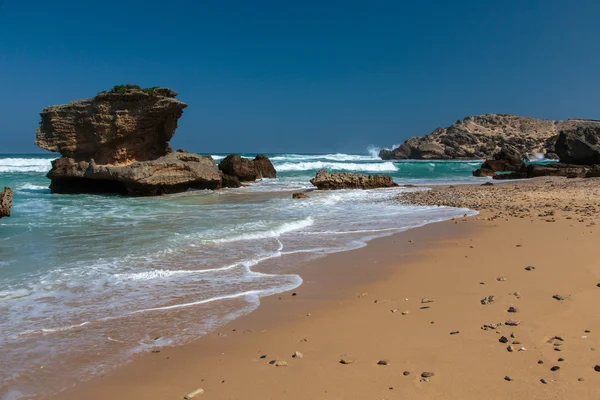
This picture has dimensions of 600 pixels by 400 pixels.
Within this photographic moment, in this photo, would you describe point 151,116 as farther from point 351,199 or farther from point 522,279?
point 522,279

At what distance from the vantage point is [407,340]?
3.48 meters

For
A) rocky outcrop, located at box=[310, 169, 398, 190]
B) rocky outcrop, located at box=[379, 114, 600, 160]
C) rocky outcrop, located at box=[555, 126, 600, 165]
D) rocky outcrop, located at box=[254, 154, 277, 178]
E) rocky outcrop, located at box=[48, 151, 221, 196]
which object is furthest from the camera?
rocky outcrop, located at box=[379, 114, 600, 160]

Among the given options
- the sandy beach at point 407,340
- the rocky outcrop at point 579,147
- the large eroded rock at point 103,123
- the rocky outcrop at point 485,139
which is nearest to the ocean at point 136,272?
the sandy beach at point 407,340

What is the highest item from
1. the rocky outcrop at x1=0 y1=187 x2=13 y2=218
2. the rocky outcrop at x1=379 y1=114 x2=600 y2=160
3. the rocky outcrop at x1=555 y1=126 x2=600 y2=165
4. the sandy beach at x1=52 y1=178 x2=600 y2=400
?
the rocky outcrop at x1=379 y1=114 x2=600 y2=160

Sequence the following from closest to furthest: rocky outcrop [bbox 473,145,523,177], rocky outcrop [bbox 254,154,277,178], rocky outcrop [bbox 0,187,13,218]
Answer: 1. rocky outcrop [bbox 0,187,13,218]
2. rocky outcrop [bbox 254,154,277,178]
3. rocky outcrop [bbox 473,145,523,177]

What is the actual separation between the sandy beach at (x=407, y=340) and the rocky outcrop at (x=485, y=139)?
212 feet

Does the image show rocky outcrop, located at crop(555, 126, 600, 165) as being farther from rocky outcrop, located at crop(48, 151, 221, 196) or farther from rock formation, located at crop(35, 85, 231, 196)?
rock formation, located at crop(35, 85, 231, 196)

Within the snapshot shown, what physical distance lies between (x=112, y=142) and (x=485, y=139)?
78.7 m

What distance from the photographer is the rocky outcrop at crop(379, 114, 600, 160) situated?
76.7 meters

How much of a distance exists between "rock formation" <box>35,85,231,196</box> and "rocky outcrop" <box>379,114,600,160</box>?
56.2 metres

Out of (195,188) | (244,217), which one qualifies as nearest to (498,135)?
(195,188)

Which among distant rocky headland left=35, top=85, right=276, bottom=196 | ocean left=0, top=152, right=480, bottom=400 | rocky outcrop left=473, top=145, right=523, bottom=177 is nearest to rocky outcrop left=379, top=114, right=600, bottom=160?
rocky outcrop left=473, top=145, right=523, bottom=177

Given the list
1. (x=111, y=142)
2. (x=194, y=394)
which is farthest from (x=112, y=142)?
(x=194, y=394)

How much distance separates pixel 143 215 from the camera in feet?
39.9
